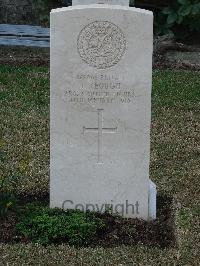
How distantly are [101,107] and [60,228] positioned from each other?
Result: 0.85 metres

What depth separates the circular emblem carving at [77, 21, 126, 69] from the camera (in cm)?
499

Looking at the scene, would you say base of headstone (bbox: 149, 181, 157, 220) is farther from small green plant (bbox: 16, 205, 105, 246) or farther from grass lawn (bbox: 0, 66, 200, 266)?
small green plant (bbox: 16, 205, 105, 246)

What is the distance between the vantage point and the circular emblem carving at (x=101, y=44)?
4992 millimetres

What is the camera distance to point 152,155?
265 inches

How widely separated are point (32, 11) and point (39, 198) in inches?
271

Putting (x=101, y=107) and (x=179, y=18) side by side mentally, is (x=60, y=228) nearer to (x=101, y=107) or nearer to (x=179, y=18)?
(x=101, y=107)

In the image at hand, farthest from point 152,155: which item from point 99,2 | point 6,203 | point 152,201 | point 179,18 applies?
point 179,18

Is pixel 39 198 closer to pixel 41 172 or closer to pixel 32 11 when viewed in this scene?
pixel 41 172

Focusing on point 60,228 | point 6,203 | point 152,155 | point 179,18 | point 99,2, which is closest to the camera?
point 60,228

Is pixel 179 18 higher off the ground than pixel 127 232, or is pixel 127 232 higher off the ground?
pixel 179 18

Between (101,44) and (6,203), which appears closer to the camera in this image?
(101,44)

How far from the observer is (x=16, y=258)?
4.76 meters

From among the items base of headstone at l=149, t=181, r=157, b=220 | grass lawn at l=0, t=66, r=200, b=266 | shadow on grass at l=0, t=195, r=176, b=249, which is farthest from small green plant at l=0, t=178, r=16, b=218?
base of headstone at l=149, t=181, r=157, b=220

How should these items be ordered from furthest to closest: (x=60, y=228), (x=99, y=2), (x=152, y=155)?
(x=152, y=155), (x=99, y=2), (x=60, y=228)
